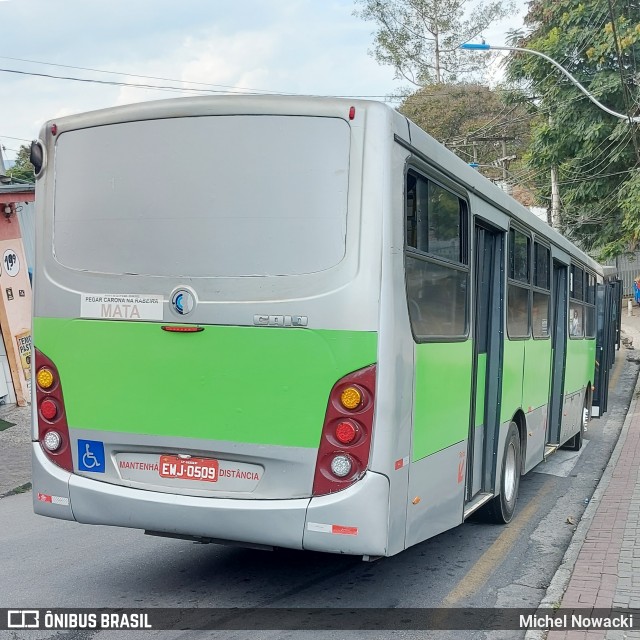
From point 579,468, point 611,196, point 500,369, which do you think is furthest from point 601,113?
point 500,369

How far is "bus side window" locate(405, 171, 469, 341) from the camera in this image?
204 inches

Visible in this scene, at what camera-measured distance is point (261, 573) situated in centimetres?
621

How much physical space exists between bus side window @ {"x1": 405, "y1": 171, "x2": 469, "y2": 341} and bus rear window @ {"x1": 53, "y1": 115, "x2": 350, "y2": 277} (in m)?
0.56

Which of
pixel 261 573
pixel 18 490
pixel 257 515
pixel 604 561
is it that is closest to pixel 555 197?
pixel 18 490

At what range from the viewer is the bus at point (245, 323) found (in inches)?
187

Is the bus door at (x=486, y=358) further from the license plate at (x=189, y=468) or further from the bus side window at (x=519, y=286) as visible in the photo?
the license plate at (x=189, y=468)

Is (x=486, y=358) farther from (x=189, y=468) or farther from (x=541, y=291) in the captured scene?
(x=189, y=468)

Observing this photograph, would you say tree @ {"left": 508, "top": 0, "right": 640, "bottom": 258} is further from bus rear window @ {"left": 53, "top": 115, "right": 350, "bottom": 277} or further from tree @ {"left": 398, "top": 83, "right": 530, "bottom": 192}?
bus rear window @ {"left": 53, "top": 115, "right": 350, "bottom": 277}

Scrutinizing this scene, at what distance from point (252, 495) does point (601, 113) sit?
2194 centimetres

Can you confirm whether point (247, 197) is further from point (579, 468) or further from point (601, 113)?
point (601, 113)

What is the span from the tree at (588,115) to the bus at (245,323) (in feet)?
60.1

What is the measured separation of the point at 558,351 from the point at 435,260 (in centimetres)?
587

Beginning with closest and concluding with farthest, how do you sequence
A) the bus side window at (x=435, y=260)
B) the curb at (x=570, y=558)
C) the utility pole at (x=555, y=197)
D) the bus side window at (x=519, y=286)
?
the bus side window at (x=435, y=260), the curb at (x=570, y=558), the bus side window at (x=519, y=286), the utility pole at (x=555, y=197)

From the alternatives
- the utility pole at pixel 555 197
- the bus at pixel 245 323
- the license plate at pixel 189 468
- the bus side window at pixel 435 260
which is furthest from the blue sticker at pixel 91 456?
the utility pole at pixel 555 197
